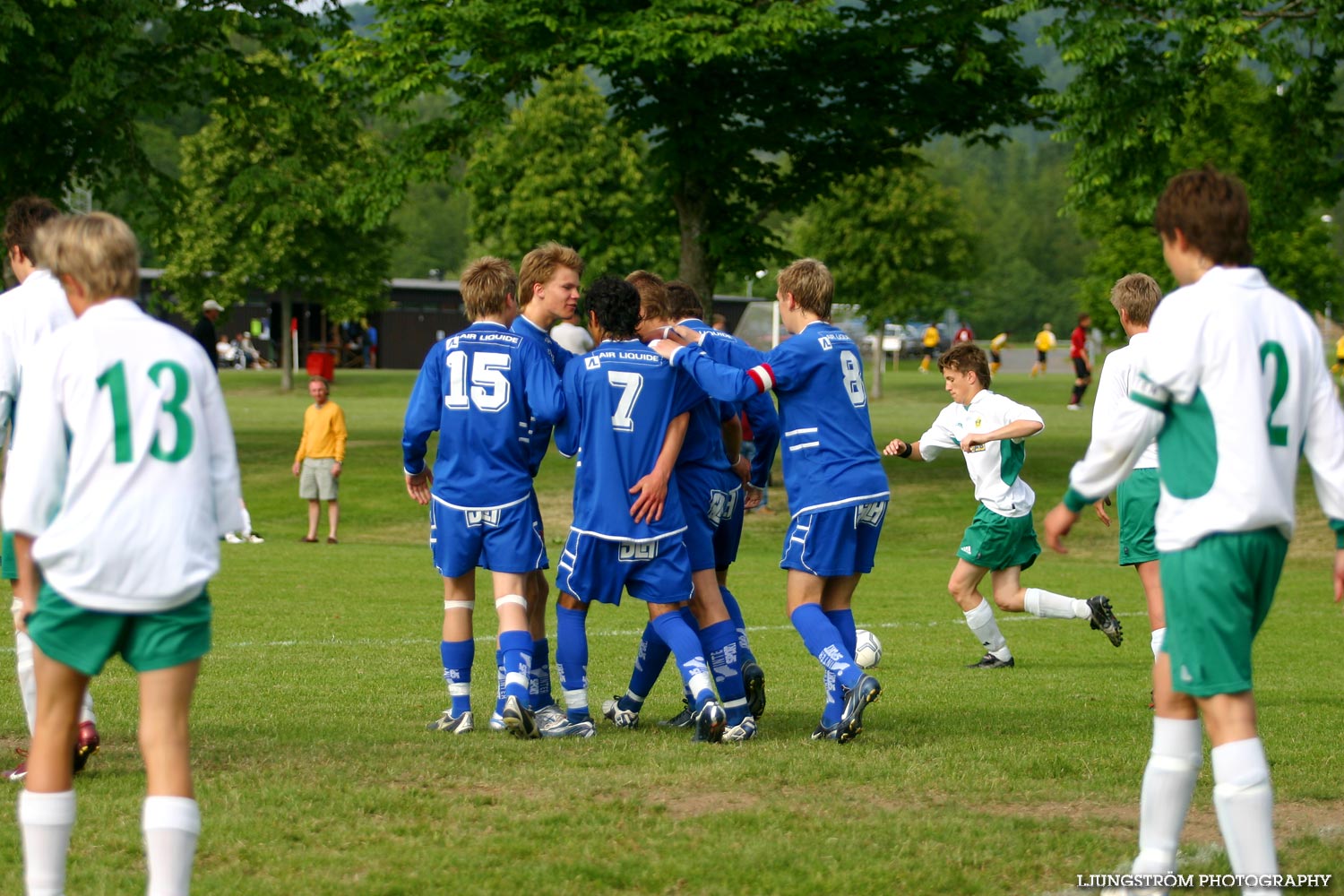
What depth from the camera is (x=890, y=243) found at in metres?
51.2

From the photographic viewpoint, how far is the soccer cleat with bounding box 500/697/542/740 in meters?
7.00

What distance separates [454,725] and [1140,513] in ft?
12.1

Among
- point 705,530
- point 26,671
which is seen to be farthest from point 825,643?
point 26,671

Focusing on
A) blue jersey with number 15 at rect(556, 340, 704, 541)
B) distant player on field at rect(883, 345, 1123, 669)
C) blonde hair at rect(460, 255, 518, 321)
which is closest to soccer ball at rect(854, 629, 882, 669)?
distant player on field at rect(883, 345, 1123, 669)

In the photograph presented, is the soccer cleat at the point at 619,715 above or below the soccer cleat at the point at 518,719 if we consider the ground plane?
below

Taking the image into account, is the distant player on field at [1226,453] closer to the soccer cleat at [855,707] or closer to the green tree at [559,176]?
the soccer cleat at [855,707]

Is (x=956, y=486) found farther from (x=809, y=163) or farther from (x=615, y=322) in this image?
(x=615, y=322)

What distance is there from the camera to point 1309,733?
25.0 feet

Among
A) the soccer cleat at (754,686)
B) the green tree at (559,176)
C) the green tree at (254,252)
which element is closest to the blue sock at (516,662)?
the soccer cleat at (754,686)

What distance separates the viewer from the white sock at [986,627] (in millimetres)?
10266

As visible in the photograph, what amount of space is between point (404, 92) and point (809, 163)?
678cm

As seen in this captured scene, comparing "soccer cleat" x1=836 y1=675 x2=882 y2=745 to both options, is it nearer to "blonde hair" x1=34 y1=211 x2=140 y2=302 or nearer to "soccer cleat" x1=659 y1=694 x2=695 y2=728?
"soccer cleat" x1=659 y1=694 x2=695 y2=728

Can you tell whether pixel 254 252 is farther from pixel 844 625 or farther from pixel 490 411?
pixel 844 625

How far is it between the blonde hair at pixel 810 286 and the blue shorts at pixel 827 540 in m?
0.94
